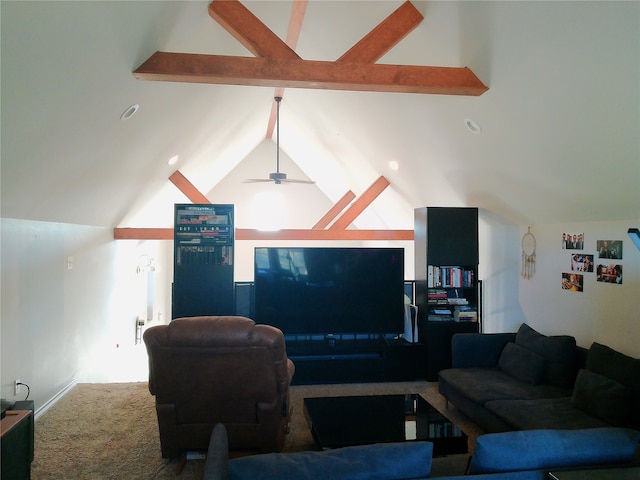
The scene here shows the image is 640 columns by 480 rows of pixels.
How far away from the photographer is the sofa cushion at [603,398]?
299cm

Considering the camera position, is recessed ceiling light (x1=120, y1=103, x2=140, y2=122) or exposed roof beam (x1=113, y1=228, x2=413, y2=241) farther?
exposed roof beam (x1=113, y1=228, x2=413, y2=241)

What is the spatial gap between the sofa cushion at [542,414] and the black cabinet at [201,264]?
296 centimetres

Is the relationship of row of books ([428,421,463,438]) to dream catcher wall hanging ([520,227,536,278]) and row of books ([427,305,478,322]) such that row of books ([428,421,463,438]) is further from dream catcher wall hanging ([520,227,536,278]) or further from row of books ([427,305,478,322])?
dream catcher wall hanging ([520,227,536,278])

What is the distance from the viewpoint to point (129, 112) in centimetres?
369

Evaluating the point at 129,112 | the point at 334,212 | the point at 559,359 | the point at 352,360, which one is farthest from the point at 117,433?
the point at 334,212

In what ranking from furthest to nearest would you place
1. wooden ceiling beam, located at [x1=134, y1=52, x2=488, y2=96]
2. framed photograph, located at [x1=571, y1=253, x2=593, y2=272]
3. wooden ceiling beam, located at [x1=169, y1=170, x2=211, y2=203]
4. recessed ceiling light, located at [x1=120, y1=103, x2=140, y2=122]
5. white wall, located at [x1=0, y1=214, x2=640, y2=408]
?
wooden ceiling beam, located at [x1=169, y1=170, x2=211, y2=203] < framed photograph, located at [x1=571, y1=253, x2=593, y2=272] < white wall, located at [x1=0, y1=214, x2=640, y2=408] < recessed ceiling light, located at [x1=120, y1=103, x2=140, y2=122] < wooden ceiling beam, located at [x1=134, y1=52, x2=488, y2=96]

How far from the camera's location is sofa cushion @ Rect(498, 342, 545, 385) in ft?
→ 13.0

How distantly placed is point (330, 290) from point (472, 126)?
7.74 feet

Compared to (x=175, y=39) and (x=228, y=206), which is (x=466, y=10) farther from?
(x=228, y=206)

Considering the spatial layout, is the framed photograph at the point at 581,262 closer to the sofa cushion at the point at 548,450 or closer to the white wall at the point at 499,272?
the white wall at the point at 499,272

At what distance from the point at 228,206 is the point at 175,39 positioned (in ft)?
6.65

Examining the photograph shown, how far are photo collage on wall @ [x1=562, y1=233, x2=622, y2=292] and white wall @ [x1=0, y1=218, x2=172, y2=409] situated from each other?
524 centimetres

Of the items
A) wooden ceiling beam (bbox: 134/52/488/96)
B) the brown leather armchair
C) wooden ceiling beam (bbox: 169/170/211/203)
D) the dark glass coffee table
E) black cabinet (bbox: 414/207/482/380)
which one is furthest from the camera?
wooden ceiling beam (bbox: 169/170/211/203)

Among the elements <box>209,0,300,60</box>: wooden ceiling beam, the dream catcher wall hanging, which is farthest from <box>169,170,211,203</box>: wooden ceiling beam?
the dream catcher wall hanging
